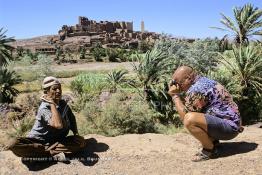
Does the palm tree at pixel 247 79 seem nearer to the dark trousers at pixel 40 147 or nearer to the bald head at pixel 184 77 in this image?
the bald head at pixel 184 77

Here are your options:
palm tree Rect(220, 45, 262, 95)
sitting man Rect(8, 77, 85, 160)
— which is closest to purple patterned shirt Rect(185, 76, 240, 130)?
sitting man Rect(8, 77, 85, 160)

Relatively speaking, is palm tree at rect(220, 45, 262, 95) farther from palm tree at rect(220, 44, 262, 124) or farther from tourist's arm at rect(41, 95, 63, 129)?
tourist's arm at rect(41, 95, 63, 129)

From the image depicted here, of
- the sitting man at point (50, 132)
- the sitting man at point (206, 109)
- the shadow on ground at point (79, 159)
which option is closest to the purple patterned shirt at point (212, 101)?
the sitting man at point (206, 109)

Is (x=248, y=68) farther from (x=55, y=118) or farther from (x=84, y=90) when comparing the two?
(x=84, y=90)

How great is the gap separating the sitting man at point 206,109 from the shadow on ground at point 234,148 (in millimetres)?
257

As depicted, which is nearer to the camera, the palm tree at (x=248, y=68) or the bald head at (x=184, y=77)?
the bald head at (x=184, y=77)

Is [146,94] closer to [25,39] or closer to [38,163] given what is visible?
[38,163]

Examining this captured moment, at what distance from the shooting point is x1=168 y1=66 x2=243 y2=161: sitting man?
5.68 m

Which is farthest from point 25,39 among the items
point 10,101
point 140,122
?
point 140,122

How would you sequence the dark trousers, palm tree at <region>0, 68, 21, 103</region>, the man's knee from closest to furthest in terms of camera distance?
the man's knee → the dark trousers → palm tree at <region>0, 68, 21, 103</region>

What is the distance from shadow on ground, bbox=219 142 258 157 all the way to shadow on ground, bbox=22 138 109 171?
1.65 m

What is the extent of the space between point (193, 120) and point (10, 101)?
13.3 m

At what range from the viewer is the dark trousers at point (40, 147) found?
575cm

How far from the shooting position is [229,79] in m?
11.7
